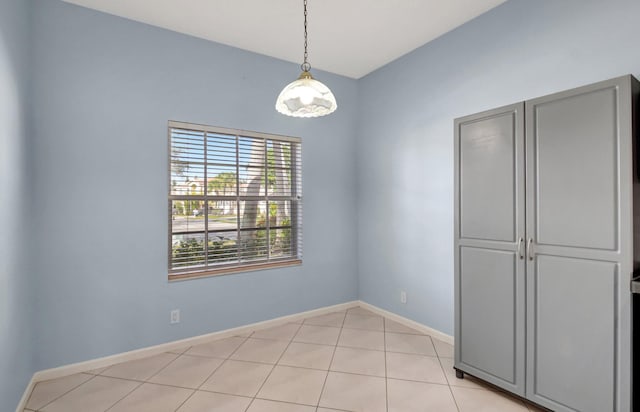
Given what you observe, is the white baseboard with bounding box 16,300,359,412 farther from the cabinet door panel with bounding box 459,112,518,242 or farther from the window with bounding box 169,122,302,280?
the cabinet door panel with bounding box 459,112,518,242

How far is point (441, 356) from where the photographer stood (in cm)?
277

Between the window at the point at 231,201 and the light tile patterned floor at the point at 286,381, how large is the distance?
0.81 metres

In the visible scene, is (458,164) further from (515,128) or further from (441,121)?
(441,121)

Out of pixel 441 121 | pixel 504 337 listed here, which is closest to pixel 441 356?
pixel 504 337

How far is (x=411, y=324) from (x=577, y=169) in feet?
7.36

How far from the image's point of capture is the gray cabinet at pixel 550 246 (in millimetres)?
1674

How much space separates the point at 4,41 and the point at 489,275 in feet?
11.0

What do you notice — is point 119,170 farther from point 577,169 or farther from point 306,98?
point 577,169

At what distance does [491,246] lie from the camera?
223 centimetres

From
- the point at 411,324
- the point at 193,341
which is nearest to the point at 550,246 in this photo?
the point at 411,324

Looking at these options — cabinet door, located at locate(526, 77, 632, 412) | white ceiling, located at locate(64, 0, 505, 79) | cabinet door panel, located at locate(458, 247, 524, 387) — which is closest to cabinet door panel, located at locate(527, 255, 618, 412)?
cabinet door, located at locate(526, 77, 632, 412)

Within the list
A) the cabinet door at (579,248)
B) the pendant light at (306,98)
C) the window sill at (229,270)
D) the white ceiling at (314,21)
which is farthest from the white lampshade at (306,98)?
the window sill at (229,270)

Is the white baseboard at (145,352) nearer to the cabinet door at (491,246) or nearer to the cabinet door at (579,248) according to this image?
the cabinet door at (491,246)

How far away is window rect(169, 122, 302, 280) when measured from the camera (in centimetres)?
300
